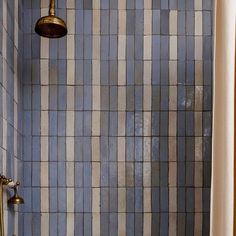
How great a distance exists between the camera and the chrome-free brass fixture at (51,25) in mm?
2176

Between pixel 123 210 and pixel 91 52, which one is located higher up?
pixel 91 52

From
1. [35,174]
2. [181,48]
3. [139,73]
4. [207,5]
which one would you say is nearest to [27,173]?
[35,174]

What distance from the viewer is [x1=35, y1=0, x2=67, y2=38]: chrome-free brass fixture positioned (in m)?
2.18

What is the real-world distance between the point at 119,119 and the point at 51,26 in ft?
1.87

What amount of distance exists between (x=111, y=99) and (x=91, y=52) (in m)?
0.24

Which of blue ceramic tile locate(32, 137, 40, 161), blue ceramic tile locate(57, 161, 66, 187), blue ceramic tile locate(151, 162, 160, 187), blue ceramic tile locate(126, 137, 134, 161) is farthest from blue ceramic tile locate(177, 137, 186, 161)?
blue ceramic tile locate(32, 137, 40, 161)

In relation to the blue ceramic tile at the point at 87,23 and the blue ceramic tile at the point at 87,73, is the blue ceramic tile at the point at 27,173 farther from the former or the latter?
the blue ceramic tile at the point at 87,23

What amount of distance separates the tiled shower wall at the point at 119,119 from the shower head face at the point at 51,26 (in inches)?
11.7

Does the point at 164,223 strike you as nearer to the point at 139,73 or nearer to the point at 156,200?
the point at 156,200

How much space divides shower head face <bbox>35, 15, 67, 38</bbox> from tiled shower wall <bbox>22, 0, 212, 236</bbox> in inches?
11.7

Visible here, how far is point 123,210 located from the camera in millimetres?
2527

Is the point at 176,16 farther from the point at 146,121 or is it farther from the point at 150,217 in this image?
the point at 150,217

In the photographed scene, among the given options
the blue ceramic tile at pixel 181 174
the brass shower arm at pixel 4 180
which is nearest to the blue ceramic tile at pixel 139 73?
the blue ceramic tile at pixel 181 174

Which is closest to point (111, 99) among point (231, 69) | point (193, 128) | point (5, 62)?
point (193, 128)
